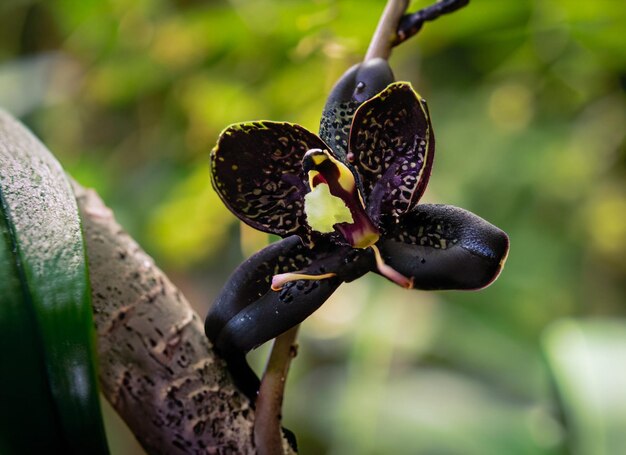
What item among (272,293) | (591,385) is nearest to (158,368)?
(272,293)

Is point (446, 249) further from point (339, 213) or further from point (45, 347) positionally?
point (45, 347)

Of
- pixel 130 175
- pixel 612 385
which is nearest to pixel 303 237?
pixel 612 385

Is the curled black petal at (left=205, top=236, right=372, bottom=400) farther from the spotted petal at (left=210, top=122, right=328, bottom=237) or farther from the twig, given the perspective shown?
the twig

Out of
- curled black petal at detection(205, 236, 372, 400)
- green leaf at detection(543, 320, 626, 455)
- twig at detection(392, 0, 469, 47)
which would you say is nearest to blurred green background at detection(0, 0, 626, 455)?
green leaf at detection(543, 320, 626, 455)

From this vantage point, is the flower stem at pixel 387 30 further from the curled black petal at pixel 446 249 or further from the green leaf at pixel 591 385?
the green leaf at pixel 591 385

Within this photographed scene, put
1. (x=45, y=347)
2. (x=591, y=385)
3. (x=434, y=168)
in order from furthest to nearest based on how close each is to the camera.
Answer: (x=434, y=168) → (x=591, y=385) → (x=45, y=347)

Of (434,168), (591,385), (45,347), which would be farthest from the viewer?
(434,168)
